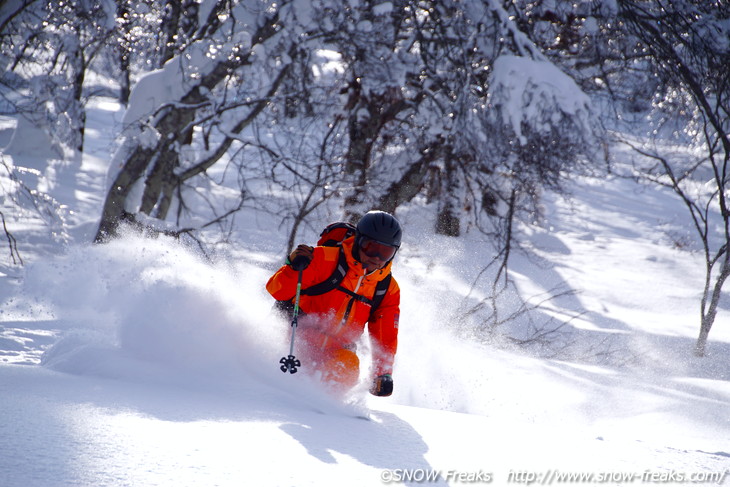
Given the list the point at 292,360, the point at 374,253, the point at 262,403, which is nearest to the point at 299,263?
the point at 374,253

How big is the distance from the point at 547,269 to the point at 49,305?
11.9 m

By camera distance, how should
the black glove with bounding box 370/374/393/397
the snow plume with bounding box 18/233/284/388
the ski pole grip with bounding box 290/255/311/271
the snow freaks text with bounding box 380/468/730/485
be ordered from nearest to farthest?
the snow freaks text with bounding box 380/468/730/485 → the snow plume with bounding box 18/233/284/388 → the ski pole grip with bounding box 290/255/311/271 → the black glove with bounding box 370/374/393/397

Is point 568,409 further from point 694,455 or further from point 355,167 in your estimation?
point 355,167

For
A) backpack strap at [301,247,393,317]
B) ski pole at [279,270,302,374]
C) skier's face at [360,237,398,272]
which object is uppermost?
skier's face at [360,237,398,272]

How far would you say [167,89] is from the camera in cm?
823

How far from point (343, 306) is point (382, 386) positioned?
61cm

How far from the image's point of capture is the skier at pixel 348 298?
4.05m

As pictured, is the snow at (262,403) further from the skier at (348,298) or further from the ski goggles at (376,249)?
the ski goggles at (376,249)

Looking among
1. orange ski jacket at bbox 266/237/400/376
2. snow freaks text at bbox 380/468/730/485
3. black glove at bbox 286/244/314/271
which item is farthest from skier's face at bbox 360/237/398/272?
snow freaks text at bbox 380/468/730/485

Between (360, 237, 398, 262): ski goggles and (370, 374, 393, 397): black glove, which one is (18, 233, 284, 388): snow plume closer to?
(370, 374, 393, 397): black glove

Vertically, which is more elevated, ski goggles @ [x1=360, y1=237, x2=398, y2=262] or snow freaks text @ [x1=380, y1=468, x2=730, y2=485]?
ski goggles @ [x1=360, y1=237, x2=398, y2=262]

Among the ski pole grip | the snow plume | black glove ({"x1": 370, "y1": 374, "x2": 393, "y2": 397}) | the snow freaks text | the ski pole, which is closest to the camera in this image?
the snow freaks text

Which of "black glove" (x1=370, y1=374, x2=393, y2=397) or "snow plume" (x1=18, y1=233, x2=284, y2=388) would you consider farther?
"black glove" (x1=370, y1=374, x2=393, y2=397)

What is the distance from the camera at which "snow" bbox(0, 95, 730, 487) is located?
2332mm
